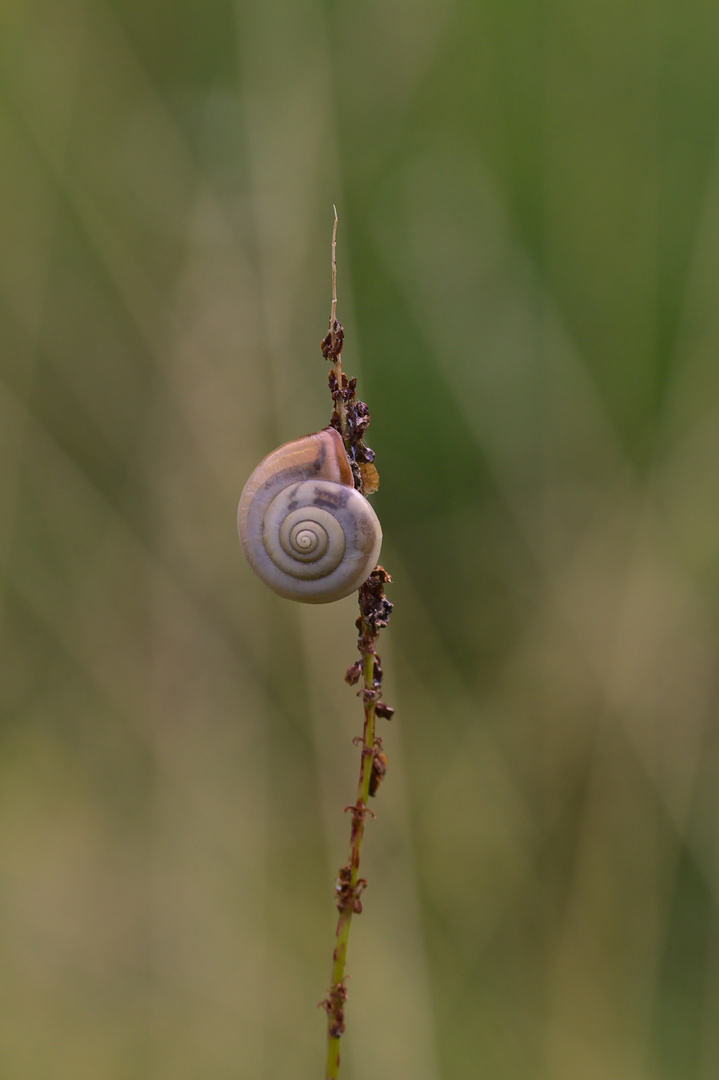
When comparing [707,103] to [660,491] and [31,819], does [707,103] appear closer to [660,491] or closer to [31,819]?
[660,491]

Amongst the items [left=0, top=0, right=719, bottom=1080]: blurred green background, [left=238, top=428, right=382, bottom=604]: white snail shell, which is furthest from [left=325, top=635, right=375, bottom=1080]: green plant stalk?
[left=0, top=0, right=719, bottom=1080]: blurred green background

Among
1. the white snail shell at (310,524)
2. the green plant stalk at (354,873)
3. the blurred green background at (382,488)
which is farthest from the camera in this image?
the blurred green background at (382,488)

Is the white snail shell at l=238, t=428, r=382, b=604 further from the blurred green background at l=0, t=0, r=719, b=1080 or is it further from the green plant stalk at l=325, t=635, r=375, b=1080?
the blurred green background at l=0, t=0, r=719, b=1080

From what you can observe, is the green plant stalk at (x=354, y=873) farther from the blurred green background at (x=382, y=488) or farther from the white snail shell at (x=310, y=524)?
the blurred green background at (x=382, y=488)

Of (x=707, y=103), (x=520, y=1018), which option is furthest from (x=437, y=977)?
(x=707, y=103)

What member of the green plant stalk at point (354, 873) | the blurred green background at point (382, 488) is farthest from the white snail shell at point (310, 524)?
the blurred green background at point (382, 488)

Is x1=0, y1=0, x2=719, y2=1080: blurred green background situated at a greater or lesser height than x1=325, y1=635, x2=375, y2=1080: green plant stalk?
greater
